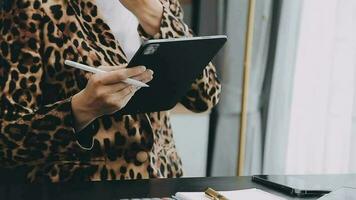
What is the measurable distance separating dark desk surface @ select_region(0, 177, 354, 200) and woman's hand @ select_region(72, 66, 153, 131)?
0.77 ft

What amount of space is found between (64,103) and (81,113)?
5 cm

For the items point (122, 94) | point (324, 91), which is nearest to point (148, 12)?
point (122, 94)

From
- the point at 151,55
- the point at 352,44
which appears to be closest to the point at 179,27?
the point at 151,55

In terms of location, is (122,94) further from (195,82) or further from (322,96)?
(322,96)

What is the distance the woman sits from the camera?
1452 millimetres

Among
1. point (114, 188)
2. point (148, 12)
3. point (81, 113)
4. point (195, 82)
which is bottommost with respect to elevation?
point (114, 188)

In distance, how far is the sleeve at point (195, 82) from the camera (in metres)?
1.66

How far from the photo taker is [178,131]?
2568mm

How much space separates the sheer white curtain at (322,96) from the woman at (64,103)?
1033 millimetres

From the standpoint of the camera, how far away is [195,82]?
167 cm

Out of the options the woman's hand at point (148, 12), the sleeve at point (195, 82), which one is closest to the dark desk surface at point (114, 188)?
the sleeve at point (195, 82)

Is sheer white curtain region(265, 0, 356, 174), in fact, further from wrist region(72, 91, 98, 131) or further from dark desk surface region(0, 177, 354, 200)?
wrist region(72, 91, 98, 131)

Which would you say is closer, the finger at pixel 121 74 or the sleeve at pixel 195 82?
the finger at pixel 121 74

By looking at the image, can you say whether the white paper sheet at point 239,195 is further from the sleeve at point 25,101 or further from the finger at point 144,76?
the sleeve at point 25,101
